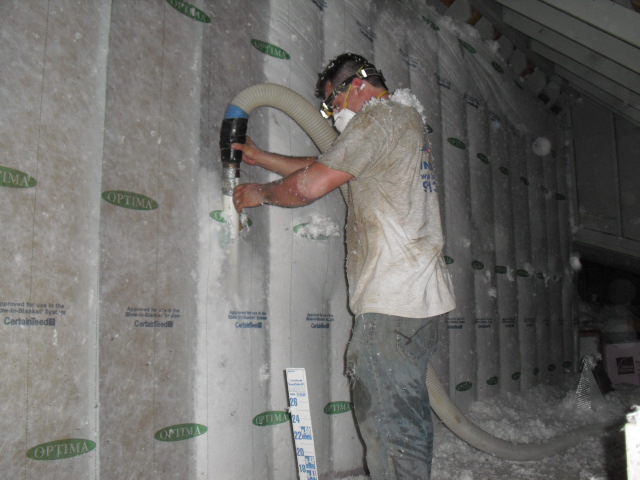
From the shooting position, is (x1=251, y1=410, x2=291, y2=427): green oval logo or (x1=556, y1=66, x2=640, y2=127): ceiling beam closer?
(x1=251, y1=410, x2=291, y2=427): green oval logo

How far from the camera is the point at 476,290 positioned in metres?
2.79

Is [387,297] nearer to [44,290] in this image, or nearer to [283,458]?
[283,458]

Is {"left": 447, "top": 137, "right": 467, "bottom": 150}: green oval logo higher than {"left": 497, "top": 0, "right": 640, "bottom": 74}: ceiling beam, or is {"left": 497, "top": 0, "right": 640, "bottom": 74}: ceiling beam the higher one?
{"left": 497, "top": 0, "right": 640, "bottom": 74}: ceiling beam

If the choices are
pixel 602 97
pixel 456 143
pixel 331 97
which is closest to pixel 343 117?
pixel 331 97

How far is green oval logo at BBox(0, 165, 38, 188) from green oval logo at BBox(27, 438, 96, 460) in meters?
0.58

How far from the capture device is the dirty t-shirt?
1317mm

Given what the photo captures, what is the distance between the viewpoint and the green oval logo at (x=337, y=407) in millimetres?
1756

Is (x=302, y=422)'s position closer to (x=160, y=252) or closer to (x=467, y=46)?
(x=160, y=252)

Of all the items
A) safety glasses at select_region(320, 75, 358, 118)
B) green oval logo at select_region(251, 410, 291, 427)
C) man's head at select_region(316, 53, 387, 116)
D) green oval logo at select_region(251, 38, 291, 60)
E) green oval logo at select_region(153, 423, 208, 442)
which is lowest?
green oval logo at select_region(251, 410, 291, 427)

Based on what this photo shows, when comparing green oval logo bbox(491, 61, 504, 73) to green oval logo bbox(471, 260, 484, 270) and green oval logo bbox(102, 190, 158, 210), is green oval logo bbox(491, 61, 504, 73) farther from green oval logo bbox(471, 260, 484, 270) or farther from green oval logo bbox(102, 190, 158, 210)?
green oval logo bbox(102, 190, 158, 210)

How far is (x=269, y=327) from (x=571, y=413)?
2.28 m

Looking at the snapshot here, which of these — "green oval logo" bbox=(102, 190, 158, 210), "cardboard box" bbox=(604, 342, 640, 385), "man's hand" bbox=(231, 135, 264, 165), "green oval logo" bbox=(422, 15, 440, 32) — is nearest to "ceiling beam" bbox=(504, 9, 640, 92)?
"green oval logo" bbox=(422, 15, 440, 32)

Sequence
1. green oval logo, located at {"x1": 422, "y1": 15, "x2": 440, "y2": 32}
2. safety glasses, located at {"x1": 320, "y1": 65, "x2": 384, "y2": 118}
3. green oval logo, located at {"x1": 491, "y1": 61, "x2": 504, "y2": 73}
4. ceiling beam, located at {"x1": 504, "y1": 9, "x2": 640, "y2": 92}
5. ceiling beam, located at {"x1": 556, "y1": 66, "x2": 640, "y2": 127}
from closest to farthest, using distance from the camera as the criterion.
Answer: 1. safety glasses, located at {"x1": 320, "y1": 65, "x2": 384, "y2": 118}
2. green oval logo, located at {"x1": 422, "y1": 15, "x2": 440, "y2": 32}
3. ceiling beam, located at {"x1": 504, "y1": 9, "x2": 640, "y2": 92}
4. green oval logo, located at {"x1": 491, "y1": 61, "x2": 504, "y2": 73}
5. ceiling beam, located at {"x1": 556, "y1": 66, "x2": 640, "y2": 127}

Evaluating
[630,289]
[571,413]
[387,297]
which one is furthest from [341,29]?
[630,289]
